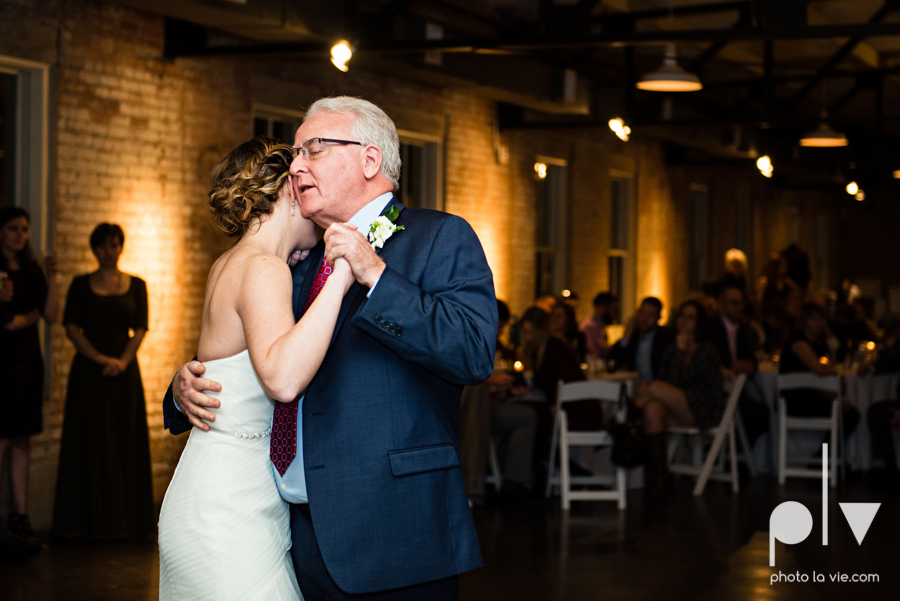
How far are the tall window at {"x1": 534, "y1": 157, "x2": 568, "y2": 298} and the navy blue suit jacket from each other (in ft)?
34.1

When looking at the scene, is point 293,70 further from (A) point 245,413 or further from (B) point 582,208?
(A) point 245,413

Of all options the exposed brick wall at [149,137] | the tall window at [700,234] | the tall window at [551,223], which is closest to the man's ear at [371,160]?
the exposed brick wall at [149,137]

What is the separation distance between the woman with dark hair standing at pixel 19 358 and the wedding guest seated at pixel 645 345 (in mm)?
4659

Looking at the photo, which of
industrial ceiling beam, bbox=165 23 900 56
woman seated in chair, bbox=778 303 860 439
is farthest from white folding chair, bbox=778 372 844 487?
industrial ceiling beam, bbox=165 23 900 56

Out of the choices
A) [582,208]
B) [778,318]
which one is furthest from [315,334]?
[582,208]

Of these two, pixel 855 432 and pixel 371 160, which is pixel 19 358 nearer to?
pixel 371 160

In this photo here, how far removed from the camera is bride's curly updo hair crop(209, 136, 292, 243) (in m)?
2.41

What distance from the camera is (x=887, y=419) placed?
8742mm

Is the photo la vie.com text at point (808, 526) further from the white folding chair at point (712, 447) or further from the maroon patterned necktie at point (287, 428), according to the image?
the maroon patterned necktie at point (287, 428)

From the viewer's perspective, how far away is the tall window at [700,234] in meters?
17.5

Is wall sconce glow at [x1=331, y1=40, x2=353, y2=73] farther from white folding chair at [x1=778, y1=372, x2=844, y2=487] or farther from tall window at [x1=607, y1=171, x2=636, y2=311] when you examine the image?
tall window at [x1=607, y1=171, x2=636, y2=311]

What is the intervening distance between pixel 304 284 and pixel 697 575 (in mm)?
3673

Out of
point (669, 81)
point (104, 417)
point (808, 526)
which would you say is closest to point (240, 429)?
point (104, 417)

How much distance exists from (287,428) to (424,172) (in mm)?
8191
